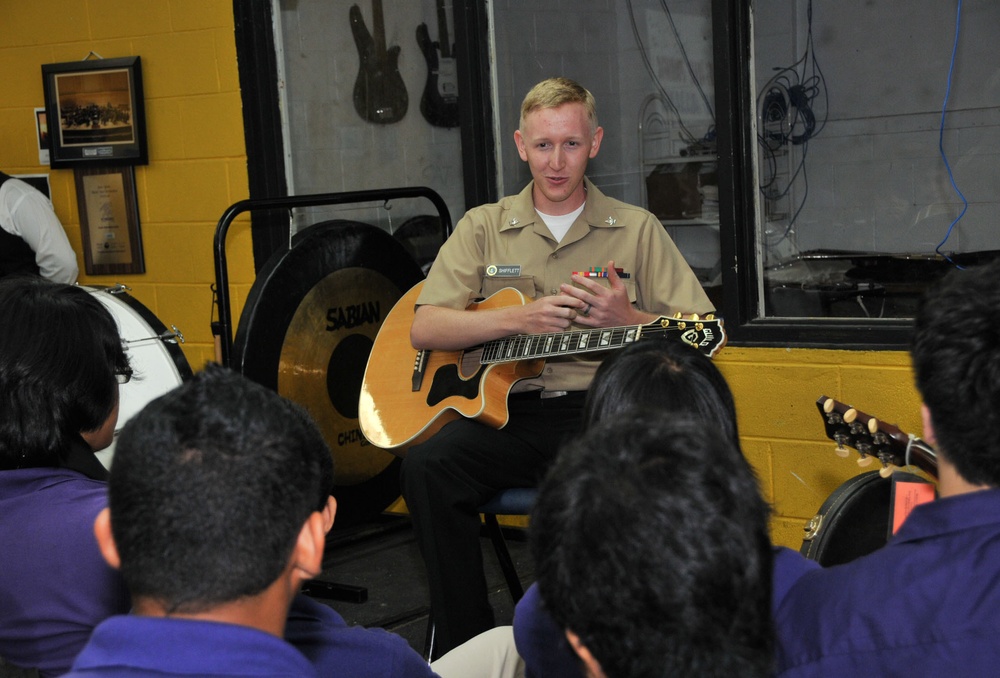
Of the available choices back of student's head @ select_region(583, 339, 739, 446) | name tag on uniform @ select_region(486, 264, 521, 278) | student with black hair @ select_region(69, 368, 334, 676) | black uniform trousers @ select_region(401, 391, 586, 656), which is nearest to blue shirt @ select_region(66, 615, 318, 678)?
student with black hair @ select_region(69, 368, 334, 676)

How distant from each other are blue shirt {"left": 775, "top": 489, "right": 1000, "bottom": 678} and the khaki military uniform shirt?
1.54 meters

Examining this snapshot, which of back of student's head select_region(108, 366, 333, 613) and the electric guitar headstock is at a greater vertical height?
back of student's head select_region(108, 366, 333, 613)

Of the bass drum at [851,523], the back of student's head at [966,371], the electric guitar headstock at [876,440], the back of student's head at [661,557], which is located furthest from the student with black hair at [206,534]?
the bass drum at [851,523]

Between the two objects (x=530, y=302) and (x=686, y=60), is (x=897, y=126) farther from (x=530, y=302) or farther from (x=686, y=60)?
(x=530, y=302)

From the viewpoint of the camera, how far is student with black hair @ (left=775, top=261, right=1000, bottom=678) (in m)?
0.94

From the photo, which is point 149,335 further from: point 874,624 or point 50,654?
point 874,624

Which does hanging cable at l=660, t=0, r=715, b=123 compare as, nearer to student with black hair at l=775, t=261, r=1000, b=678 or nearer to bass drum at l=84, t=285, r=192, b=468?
bass drum at l=84, t=285, r=192, b=468

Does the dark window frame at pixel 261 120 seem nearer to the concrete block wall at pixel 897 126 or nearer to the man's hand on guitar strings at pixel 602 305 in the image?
the concrete block wall at pixel 897 126

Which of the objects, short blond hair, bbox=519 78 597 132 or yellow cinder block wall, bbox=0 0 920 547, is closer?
short blond hair, bbox=519 78 597 132

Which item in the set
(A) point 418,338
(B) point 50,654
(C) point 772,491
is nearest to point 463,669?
(B) point 50,654

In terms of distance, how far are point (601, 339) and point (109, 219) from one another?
8.04 feet

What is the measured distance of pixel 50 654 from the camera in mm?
1373

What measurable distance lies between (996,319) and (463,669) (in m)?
0.84

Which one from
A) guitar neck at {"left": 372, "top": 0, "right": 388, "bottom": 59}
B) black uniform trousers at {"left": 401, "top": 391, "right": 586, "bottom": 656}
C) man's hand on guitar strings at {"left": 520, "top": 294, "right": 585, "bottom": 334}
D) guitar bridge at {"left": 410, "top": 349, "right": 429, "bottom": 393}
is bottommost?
black uniform trousers at {"left": 401, "top": 391, "right": 586, "bottom": 656}
